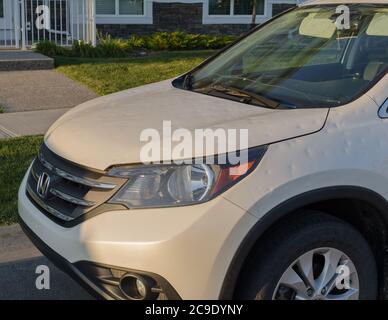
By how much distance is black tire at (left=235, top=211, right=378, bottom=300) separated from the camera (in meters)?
2.78

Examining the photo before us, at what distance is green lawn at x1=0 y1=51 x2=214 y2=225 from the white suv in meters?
2.44

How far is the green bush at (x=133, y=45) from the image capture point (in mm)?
12227

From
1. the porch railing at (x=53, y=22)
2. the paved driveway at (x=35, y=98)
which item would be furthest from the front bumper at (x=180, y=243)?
the porch railing at (x=53, y=22)

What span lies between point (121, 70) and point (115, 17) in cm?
489

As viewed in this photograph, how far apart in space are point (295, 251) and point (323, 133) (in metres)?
0.59

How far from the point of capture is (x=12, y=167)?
590cm

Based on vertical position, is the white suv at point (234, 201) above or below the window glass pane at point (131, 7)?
below

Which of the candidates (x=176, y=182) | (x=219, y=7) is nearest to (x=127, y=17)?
(x=219, y=7)

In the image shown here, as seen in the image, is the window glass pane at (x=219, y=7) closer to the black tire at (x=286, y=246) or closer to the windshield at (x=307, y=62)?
the windshield at (x=307, y=62)

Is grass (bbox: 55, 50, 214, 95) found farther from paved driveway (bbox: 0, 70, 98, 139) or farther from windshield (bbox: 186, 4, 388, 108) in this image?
windshield (bbox: 186, 4, 388, 108)

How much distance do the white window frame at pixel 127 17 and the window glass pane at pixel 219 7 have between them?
189 cm

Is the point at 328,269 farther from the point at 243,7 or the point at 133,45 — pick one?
the point at 243,7

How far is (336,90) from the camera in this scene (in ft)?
11.2
